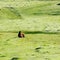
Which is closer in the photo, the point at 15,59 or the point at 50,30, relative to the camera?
the point at 15,59

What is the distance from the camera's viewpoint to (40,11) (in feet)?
190

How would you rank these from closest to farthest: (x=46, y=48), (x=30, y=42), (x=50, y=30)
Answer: (x=46, y=48) < (x=30, y=42) < (x=50, y=30)

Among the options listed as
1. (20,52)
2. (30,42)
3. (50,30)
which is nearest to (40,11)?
(50,30)

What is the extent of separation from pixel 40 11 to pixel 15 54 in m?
34.7

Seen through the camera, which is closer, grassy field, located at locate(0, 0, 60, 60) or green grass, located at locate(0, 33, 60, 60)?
green grass, located at locate(0, 33, 60, 60)

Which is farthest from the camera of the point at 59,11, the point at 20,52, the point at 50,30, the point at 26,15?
the point at 59,11

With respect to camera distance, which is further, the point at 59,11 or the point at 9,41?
the point at 59,11

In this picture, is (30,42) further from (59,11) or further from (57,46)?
(59,11)

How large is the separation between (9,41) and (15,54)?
6409mm

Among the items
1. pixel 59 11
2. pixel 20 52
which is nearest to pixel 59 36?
pixel 20 52

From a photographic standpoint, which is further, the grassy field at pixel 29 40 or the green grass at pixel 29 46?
the grassy field at pixel 29 40

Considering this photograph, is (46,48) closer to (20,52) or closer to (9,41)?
(20,52)

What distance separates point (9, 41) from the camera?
99.3 ft

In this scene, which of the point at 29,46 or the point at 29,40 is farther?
the point at 29,40
